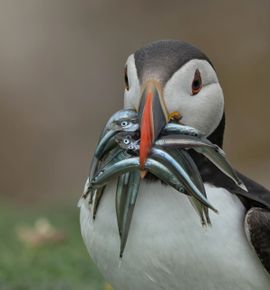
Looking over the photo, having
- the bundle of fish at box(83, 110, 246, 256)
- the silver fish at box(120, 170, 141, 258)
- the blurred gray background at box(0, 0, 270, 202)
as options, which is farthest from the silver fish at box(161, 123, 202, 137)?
the blurred gray background at box(0, 0, 270, 202)

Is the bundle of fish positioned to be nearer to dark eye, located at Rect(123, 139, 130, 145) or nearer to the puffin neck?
dark eye, located at Rect(123, 139, 130, 145)

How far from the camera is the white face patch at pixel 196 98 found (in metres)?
4.30

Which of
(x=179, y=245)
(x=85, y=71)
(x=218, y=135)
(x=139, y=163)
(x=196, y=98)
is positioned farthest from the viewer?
(x=85, y=71)

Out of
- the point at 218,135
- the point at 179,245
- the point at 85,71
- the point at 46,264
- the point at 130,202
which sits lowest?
the point at 85,71

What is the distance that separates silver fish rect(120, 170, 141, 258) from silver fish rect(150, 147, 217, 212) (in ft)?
0.64

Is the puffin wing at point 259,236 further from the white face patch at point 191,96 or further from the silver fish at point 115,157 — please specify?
the silver fish at point 115,157

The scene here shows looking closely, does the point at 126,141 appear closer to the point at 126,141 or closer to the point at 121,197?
the point at 126,141

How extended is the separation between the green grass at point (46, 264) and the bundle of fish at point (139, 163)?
184cm

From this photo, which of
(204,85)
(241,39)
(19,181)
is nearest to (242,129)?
(241,39)

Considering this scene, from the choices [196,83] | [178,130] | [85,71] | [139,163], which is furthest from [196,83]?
[85,71]

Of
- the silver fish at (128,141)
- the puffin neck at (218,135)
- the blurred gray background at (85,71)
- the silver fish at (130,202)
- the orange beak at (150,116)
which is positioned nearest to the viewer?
the orange beak at (150,116)

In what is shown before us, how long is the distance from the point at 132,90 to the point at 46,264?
2657 millimetres

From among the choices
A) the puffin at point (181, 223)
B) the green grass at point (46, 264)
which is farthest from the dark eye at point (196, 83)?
the green grass at point (46, 264)

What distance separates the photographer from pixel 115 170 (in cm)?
414
